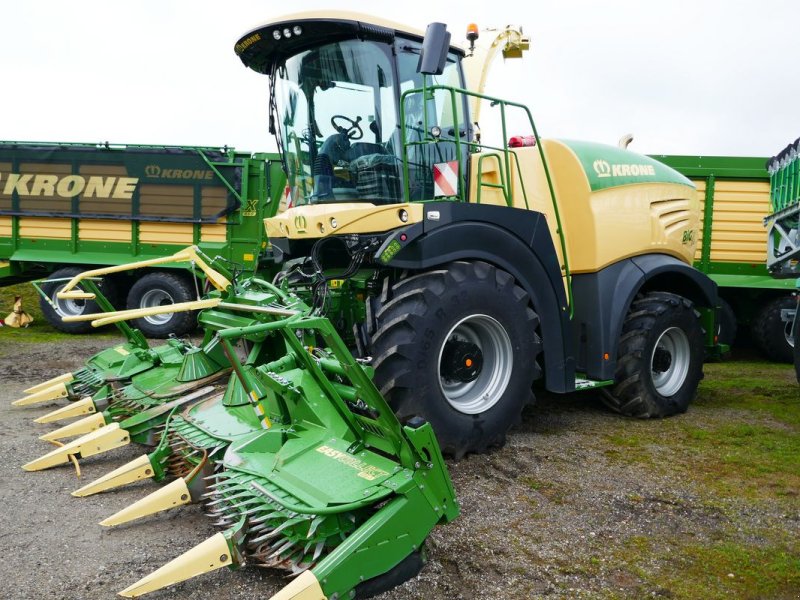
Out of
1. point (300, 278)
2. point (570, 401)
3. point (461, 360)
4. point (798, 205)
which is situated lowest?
point (570, 401)

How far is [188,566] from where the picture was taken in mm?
2424

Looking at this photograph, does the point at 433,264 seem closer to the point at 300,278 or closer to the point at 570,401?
the point at 300,278

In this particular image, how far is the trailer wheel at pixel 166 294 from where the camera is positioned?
959 cm

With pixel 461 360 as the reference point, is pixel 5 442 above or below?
below

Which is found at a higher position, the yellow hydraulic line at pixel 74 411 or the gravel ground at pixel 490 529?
the yellow hydraulic line at pixel 74 411

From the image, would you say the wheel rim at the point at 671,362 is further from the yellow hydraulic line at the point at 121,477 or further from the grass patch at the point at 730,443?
the yellow hydraulic line at the point at 121,477

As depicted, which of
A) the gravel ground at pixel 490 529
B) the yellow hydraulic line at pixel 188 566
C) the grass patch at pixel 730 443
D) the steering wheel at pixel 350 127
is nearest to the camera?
the yellow hydraulic line at pixel 188 566

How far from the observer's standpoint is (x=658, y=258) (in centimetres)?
544

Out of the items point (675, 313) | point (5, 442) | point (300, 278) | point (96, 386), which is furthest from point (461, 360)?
point (5, 442)

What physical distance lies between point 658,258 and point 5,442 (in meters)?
5.02

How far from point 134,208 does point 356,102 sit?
257 inches

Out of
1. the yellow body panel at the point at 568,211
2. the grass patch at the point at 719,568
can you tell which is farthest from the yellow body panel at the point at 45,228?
the grass patch at the point at 719,568

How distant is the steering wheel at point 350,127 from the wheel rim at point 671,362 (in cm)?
292

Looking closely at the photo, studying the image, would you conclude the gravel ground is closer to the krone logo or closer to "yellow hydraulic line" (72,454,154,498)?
"yellow hydraulic line" (72,454,154,498)
